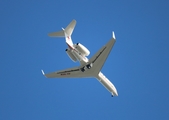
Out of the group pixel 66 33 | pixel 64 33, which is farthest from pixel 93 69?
pixel 64 33

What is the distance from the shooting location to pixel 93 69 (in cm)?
6209

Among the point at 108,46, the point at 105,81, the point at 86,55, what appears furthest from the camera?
the point at 105,81

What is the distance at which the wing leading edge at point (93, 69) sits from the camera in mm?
57888

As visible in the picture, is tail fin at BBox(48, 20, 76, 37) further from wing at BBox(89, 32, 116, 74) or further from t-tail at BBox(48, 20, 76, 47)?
wing at BBox(89, 32, 116, 74)

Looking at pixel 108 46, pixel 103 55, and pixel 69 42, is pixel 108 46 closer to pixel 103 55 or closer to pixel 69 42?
pixel 103 55

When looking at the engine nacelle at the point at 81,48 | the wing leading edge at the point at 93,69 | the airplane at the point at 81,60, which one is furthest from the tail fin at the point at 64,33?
the wing leading edge at the point at 93,69

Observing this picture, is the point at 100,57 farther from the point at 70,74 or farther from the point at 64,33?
the point at 70,74

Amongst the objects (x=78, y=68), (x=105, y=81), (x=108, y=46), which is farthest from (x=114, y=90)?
(x=108, y=46)

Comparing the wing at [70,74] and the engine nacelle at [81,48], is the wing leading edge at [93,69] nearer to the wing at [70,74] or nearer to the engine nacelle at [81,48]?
the wing at [70,74]

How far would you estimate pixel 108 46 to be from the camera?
56469mm

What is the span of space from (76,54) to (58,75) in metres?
6.52

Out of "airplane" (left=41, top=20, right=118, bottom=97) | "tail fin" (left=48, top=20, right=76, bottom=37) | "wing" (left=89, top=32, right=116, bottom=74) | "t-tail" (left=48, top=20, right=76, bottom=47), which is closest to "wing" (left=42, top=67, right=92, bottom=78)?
"airplane" (left=41, top=20, right=118, bottom=97)

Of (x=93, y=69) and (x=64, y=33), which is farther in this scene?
(x=64, y=33)

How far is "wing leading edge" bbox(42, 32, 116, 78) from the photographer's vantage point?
5789 cm
